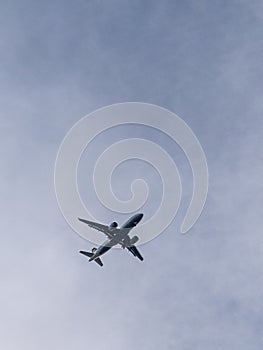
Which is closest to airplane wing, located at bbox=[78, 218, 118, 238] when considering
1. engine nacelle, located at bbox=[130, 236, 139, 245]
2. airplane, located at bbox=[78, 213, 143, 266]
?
airplane, located at bbox=[78, 213, 143, 266]

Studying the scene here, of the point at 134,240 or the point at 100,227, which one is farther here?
the point at 134,240

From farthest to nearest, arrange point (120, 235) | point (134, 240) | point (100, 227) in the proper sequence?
1. point (134, 240)
2. point (120, 235)
3. point (100, 227)

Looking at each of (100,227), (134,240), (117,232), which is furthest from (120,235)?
(134,240)

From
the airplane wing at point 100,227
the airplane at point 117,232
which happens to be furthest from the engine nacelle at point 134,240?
the airplane wing at point 100,227

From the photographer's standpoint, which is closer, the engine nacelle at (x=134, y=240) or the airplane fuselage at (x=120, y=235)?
the airplane fuselage at (x=120, y=235)

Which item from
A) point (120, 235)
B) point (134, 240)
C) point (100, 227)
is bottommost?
point (100, 227)

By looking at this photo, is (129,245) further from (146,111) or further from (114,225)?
(146,111)

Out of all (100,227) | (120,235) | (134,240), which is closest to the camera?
(100,227)

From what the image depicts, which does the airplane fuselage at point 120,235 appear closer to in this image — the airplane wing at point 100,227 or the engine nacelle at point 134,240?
the airplane wing at point 100,227

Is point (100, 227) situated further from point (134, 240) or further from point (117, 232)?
point (134, 240)

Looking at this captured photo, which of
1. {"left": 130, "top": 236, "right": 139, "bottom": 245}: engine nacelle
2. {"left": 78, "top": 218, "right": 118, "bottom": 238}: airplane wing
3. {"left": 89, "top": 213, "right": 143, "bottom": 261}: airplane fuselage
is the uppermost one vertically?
{"left": 130, "top": 236, "right": 139, "bottom": 245}: engine nacelle

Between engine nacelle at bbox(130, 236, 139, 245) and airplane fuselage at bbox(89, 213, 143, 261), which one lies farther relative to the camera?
engine nacelle at bbox(130, 236, 139, 245)

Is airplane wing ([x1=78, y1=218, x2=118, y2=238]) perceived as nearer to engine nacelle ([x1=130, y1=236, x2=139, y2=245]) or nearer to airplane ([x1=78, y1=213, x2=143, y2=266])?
airplane ([x1=78, y1=213, x2=143, y2=266])

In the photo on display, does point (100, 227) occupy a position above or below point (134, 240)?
below
